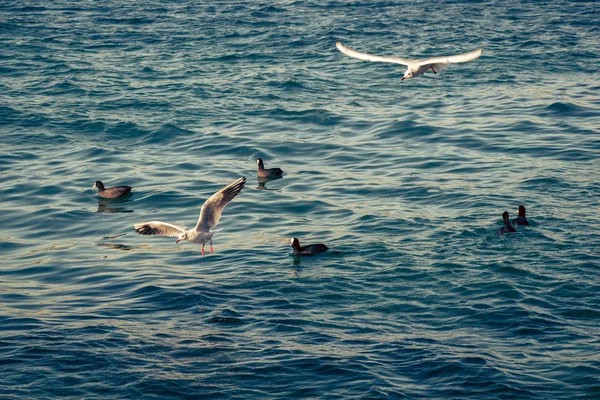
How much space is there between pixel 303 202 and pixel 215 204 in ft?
18.3

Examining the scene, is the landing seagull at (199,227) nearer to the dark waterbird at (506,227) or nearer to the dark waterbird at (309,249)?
the dark waterbird at (309,249)

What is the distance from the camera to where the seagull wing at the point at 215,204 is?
1533cm

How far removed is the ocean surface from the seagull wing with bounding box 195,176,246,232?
1.09 m

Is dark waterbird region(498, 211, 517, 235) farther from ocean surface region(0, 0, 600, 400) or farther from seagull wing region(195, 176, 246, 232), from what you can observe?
seagull wing region(195, 176, 246, 232)

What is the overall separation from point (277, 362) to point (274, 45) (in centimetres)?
2276

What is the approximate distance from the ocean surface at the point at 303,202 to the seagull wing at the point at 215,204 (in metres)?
1.09

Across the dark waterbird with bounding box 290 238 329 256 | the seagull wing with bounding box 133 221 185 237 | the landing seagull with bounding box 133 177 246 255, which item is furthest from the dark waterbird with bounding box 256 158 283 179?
the seagull wing with bounding box 133 221 185 237

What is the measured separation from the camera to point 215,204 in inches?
615

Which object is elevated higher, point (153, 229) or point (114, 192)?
point (153, 229)

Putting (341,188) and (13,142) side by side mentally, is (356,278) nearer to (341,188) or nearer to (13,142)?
(341,188)

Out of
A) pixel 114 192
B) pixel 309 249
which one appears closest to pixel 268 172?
pixel 114 192

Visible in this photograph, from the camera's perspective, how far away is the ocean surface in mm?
12977

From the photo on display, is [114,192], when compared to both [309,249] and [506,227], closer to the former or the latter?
[309,249]

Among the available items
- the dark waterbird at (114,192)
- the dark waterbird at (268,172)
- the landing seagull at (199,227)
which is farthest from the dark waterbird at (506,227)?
the dark waterbird at (114,192)
